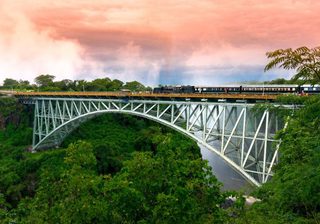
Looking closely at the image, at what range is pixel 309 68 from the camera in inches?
325

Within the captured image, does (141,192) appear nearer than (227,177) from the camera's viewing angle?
Yes

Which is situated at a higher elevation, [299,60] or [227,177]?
[299,60]

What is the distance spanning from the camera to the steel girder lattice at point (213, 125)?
23.1 meters

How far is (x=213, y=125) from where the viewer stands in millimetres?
25141

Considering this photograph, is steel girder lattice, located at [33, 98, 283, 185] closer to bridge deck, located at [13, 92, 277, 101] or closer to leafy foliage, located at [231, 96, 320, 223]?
bridge deck, located at [13, 92, 277, 101]

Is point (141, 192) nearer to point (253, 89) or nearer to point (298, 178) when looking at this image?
point (298, 178)

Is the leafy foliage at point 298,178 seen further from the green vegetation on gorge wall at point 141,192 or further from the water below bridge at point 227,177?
the water below bridge at point 227,177

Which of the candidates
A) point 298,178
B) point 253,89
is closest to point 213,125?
point 253,89

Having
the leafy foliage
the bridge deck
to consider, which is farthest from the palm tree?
the bridge deck

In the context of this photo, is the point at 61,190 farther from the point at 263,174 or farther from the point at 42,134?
the point at 42,134

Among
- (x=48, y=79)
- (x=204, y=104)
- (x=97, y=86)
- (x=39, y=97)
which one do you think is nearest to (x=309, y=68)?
(x=204, y=104)

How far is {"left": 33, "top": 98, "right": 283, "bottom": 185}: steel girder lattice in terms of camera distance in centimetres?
2312

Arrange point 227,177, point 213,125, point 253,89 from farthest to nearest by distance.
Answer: point 227,177 → point 253,89 → point 213,125

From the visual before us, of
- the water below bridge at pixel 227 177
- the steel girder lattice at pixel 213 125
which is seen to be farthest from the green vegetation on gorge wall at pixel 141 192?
the water below bridge at pixel 227 177
